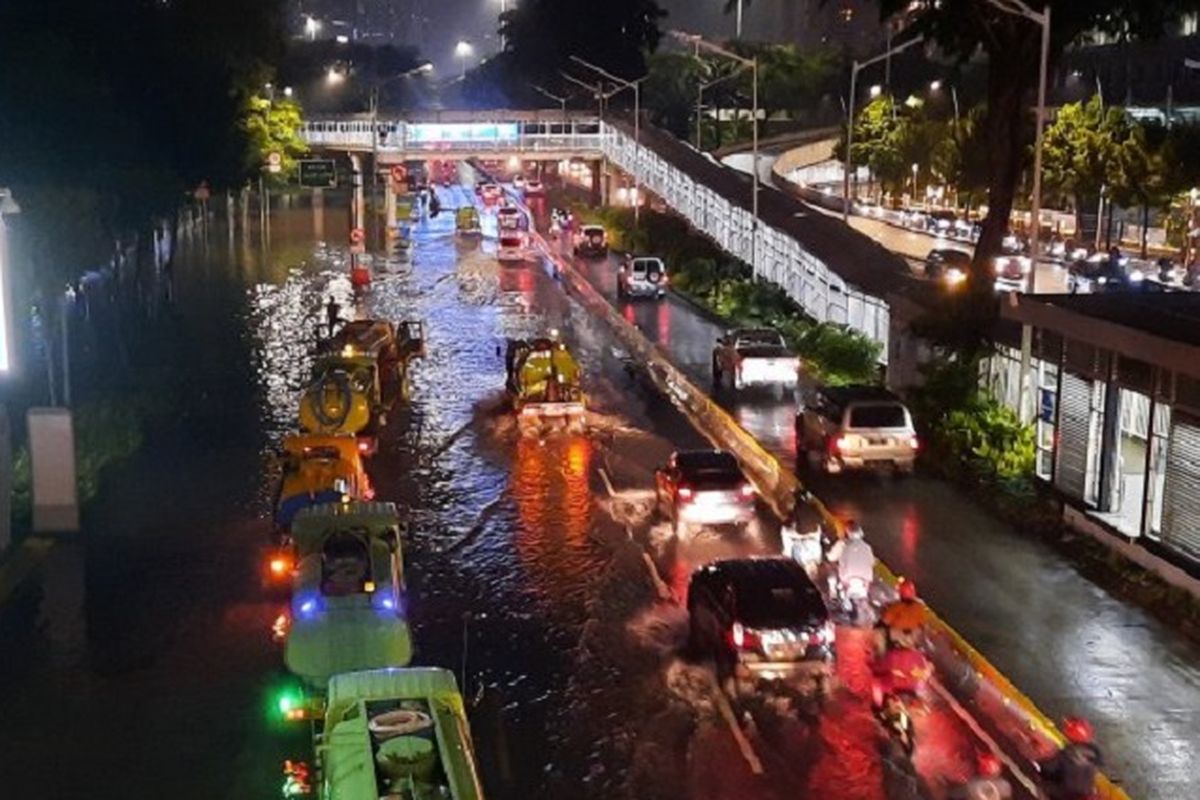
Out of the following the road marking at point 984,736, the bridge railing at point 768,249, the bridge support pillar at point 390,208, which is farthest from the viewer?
the bridge support pillar at point 390,208

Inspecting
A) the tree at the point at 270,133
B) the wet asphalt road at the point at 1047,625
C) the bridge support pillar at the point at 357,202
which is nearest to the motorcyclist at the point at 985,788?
the wet asphalt road at the point at 1047,625

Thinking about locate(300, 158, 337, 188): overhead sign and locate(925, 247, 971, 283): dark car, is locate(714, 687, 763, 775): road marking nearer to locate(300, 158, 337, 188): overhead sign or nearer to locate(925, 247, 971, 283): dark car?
locate(925, 247, 971, 283): dark car

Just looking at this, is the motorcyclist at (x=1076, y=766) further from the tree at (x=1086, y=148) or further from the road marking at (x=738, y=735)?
the tree at (x=1086, y=148)

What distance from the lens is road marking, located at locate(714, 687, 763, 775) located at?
56.1 feet

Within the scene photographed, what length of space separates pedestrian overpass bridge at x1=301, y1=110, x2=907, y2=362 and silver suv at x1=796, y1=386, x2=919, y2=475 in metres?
6.85

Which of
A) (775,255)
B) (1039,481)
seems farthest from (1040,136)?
(775,255)

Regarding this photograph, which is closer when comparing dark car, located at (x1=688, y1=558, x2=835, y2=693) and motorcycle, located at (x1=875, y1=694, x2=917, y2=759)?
motorcycle, located at (x1=875, y1=694, x2=917, y2=759)

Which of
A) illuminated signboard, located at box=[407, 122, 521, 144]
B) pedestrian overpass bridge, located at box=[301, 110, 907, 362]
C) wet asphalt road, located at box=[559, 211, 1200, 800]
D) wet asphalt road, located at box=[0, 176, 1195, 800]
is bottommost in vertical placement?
wet asphalt road, located at box=[0, 176, 1195, 800]

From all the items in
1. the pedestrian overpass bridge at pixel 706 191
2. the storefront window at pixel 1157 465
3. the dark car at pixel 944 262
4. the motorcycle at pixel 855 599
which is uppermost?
the pedestrian overpass bridge at pixel 706 191

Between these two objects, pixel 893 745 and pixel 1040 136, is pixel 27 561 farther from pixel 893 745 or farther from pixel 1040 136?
pixel 1040 136

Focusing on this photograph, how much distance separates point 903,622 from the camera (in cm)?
1809

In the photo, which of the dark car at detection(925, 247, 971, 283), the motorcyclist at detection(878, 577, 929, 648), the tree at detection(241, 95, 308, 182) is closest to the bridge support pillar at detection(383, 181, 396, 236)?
the tree at detection(241, 95, 308, 182)

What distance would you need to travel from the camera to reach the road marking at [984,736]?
54.7 ft

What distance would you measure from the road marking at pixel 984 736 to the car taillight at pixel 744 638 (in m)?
2.30
